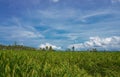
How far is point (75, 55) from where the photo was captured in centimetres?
1922

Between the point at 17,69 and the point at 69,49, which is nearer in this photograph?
the point at 17,69

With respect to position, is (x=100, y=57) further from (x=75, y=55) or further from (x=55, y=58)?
(x=55, y=58)

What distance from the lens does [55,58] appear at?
1792 cm

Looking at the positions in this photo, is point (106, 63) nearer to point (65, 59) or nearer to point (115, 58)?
point (115, 58)

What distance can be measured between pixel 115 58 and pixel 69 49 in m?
4.57

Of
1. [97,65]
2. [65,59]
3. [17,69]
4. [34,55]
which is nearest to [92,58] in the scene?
[97,65]

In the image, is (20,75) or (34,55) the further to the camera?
(34,55)

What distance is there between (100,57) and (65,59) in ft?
7.89

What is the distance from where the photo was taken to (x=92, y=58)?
18984 mm

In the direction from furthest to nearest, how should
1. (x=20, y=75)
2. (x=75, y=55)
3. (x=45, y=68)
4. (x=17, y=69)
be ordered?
(x=75, y=55), (x=45, y=68), (x=17, y=69), (x=20, y=75)

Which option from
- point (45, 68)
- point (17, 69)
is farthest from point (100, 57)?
point (17, 69)

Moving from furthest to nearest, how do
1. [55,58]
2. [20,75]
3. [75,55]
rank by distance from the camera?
[75,55], [55,58], [20,75]

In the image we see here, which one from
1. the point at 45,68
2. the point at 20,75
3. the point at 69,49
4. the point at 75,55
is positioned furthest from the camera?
the point at 69,49

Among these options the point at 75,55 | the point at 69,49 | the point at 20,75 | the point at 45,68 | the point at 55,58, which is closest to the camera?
the point at 20,75
